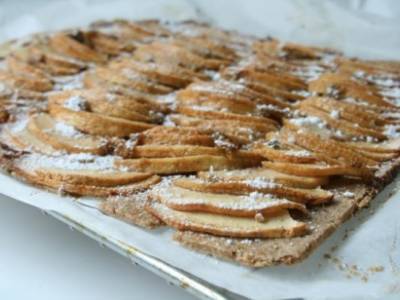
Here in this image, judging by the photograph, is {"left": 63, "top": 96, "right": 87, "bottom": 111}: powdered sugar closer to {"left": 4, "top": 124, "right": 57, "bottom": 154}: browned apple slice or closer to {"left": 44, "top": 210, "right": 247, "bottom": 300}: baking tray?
{"left": 4, "top": 124, "right": 57, "bottom": 154}: browned apple slice

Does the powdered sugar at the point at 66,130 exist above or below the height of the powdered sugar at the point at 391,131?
below

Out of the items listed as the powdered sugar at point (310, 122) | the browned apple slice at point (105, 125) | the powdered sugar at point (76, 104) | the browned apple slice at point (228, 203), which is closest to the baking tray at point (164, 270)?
the browned apple slice at point (228, 203)

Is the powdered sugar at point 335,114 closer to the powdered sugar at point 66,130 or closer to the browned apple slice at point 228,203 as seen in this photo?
the browned apple slice at point 228,203

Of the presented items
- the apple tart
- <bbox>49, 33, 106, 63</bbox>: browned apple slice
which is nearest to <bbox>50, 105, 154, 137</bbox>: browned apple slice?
the apple tart

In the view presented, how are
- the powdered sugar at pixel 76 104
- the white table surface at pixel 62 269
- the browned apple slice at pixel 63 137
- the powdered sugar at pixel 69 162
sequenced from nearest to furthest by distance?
the white table surface at pixel 62 269 < the powdered sugar at pixel 69 162 < the browned apple slice at pixel 63 137 < the powdered sugar at pixel 76 104

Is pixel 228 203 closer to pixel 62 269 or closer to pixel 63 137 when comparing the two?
pixel 62 269

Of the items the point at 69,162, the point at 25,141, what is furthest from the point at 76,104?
the point at 69,162
